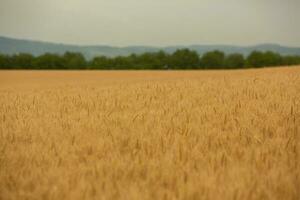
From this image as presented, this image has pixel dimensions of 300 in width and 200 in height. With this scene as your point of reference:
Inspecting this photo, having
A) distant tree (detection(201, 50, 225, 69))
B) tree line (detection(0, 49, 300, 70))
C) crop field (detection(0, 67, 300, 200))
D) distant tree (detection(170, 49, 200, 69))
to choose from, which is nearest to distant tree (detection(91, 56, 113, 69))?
tree line (detection(0, 49, 300, 70))

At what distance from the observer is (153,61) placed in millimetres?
60969

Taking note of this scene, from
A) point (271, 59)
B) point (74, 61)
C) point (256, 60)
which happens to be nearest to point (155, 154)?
point (74, 61)

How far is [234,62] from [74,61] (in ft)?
80.5

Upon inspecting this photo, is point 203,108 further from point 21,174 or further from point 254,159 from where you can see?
point 21,174

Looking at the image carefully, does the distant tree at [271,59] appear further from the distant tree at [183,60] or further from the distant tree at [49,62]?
the distant tree at [49,62]

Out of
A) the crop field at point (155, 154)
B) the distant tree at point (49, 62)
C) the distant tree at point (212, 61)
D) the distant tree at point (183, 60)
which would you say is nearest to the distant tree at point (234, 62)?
the distant tree at point (212, 61)

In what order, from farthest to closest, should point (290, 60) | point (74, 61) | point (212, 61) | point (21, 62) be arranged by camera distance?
point (290, 60), point (212, 61), point (74, 61), point (21, 62)

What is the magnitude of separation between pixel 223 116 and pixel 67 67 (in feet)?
186

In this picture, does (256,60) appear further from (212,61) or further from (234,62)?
(212,61)

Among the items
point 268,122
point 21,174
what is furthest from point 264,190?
point 268,122

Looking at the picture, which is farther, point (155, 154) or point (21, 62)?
point (21, 62)

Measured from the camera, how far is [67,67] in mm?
59344

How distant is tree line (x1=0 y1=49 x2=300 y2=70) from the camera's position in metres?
58.0

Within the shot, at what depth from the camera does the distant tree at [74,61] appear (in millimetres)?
59094
